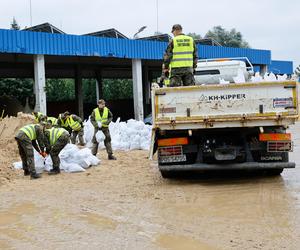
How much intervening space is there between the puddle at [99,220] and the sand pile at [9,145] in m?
4.19

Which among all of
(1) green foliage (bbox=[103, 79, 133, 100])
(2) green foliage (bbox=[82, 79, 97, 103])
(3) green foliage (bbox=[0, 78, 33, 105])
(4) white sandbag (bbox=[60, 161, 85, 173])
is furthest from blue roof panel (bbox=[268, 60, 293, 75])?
(4) white sandbag (bbox=[60, 161, 85, 173])

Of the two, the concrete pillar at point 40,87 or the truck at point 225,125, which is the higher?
the concrete pillar at point 40,87

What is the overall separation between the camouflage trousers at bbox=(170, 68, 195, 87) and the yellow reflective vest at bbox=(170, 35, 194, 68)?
9 centimetres

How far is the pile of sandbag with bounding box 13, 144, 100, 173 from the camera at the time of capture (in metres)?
11.3

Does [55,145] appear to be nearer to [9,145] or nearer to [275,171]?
[9,145]

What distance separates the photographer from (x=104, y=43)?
2294cm

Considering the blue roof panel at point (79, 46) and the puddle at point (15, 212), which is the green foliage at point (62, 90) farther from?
the puddle at point (15, 212)

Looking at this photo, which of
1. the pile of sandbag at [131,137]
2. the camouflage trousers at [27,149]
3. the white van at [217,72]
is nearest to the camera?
the camouflage trousers at [27,149]

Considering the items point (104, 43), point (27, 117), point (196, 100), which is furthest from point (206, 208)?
point (104, 43)

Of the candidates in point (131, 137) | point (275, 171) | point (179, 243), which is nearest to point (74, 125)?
point (131, 137)

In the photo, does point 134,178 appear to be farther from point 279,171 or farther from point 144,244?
point 144,244

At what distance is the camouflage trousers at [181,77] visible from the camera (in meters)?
9.35

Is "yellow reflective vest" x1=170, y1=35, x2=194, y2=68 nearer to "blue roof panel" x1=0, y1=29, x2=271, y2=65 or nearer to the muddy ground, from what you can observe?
the muddy ground

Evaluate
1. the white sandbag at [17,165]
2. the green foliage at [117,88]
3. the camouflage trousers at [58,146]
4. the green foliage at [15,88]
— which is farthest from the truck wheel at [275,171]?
the green foliage at [117,88]
